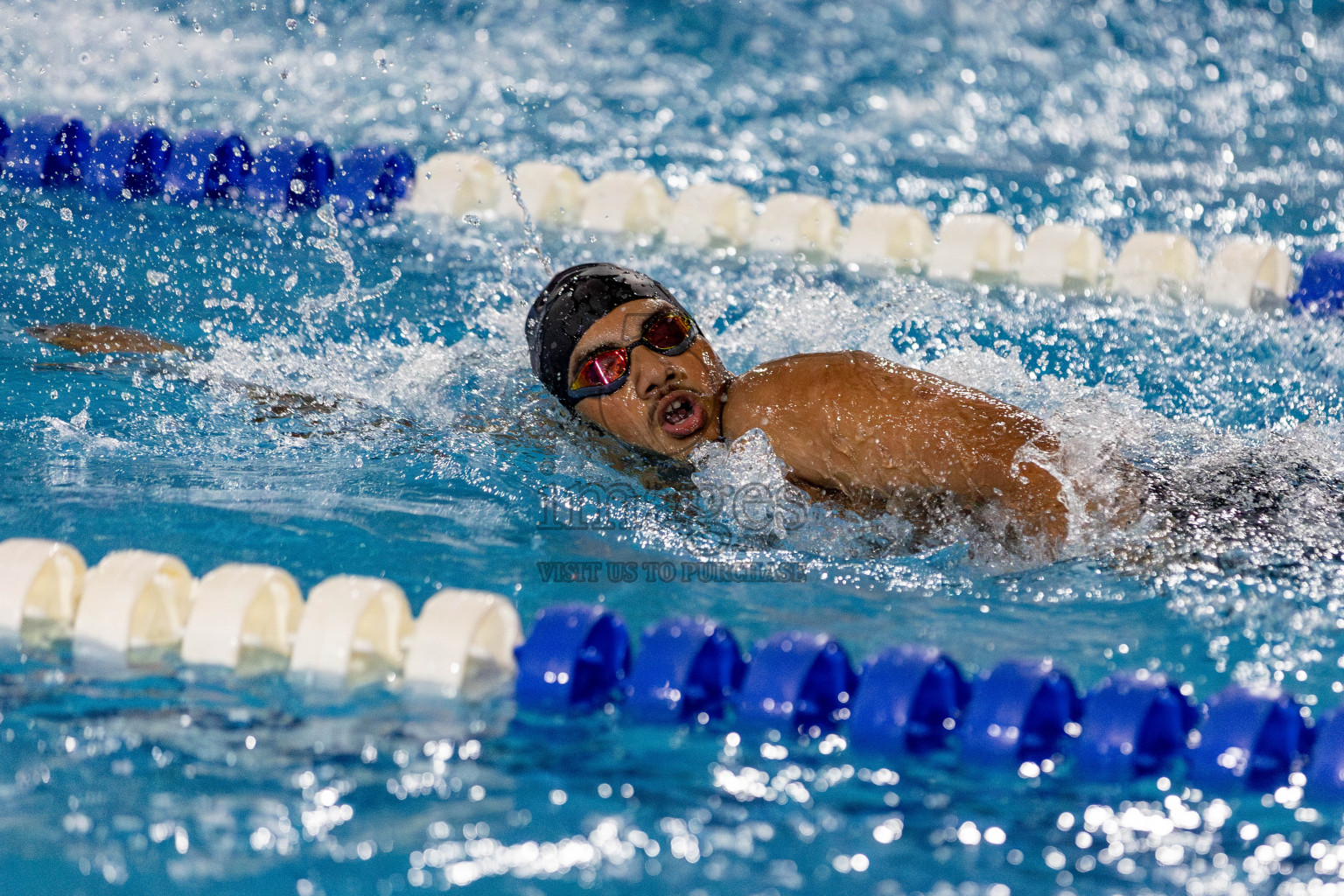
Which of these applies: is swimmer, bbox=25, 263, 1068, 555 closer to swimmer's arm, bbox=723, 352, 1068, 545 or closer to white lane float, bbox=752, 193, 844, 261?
swimmer's arm, bbox=723, 352, 1068, 545

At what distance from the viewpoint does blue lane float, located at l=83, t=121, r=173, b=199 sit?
459 cm

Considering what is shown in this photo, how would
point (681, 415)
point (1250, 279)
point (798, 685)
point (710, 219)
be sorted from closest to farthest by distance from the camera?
point (798, 685)
point (681, 415)
point (1250, 279)
point (710, 219)

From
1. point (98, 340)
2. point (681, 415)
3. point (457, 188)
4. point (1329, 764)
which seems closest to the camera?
point (1329, 764)

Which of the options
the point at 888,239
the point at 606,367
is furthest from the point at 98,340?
the point at 888,239

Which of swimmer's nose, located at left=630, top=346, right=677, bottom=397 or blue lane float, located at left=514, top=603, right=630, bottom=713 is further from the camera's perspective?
swimmer's nose, located at left=630, top=346, right=677, bottom=397

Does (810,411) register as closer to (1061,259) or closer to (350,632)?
(350,632)

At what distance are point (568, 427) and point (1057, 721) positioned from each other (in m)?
1.47

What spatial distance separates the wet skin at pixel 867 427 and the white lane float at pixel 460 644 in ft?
2.38

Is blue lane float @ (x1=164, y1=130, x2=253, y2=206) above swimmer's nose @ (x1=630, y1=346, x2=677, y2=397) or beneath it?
above

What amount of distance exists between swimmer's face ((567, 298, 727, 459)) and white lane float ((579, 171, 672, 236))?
6.40ft

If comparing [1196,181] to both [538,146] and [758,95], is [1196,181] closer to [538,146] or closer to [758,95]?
[758,95]

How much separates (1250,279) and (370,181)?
9.84 ft

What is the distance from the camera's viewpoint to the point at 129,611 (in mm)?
2045

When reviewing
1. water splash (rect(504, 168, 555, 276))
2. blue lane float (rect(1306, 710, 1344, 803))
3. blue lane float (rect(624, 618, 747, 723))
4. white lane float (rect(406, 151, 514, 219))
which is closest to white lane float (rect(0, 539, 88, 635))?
blue lane float (rect(624, 618, 747, 723))
